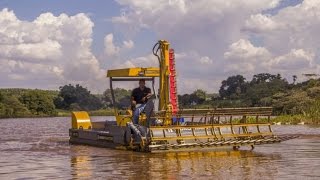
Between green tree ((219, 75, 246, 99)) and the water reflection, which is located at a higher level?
green tree ((219, 75, 246, 99))

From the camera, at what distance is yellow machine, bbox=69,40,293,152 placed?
1919 cm

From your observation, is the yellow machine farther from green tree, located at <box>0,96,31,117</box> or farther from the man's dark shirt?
green tree, located at <box>0,96,31,117</box>

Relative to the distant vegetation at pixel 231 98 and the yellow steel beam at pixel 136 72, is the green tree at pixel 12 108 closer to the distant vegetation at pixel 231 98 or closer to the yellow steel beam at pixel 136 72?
the distant vegetation at pixel 231 98

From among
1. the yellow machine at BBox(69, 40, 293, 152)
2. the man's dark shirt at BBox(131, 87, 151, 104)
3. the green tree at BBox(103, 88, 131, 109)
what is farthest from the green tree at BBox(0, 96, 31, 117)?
the man's dark shirt at BBox(131, 87, 151, 104)

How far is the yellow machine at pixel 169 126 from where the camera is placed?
19.2 meters

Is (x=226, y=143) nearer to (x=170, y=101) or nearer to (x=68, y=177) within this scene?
(x=170, y=101)

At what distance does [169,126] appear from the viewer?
63.2ft

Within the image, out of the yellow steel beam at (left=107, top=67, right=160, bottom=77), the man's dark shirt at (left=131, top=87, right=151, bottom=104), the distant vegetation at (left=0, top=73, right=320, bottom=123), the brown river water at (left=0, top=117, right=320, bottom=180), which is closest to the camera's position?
the brown river water at (left=0, top=117, right=320, bottom=180)

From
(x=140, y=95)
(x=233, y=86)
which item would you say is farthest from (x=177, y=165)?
(x=233, y=86)

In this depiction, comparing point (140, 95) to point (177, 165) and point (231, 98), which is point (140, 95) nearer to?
point (177, 165)

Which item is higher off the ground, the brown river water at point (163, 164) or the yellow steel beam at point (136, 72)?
the yellow steel beam at point (136, 72)

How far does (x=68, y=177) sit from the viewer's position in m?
13.3

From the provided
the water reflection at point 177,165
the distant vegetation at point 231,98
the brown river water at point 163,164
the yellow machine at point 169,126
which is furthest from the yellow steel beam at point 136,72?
the distant vegetation at point 231,98

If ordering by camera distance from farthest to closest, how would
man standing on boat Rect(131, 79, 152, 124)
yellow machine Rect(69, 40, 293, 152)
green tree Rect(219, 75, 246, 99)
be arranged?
green tree Rect(219, 75, 246, 99)
man standing on boat Rect(131, 79, 152, 124)
yellow machine Rect(69, 40, 293, 152)
